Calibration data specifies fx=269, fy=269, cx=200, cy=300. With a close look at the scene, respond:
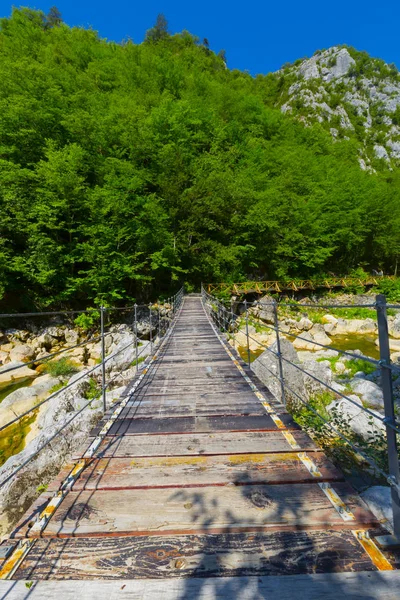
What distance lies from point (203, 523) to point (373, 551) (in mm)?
839

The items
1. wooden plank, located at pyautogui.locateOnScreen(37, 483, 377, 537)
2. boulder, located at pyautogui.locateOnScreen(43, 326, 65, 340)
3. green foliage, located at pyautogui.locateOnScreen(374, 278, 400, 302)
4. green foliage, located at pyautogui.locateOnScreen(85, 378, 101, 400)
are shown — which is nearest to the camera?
wooden plank, located at pyautogui.locateOnScreen(37, 483, 377, 537)

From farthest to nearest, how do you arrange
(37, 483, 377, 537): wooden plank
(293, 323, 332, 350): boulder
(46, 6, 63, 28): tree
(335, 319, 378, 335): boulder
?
(46, 6, 63, 28): tree, (335, 319, 378, 335): boulder, (293, 323, 332, 350): boulder, (37, 483, 377, 537): wooden plank

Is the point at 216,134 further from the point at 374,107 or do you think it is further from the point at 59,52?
the point at 374,107

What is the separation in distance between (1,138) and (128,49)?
3446 cm

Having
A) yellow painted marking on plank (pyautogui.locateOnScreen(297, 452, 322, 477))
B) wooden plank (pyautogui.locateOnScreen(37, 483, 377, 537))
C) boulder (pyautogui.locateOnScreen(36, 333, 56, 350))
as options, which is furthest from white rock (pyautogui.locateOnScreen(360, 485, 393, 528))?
boulder (pyautogui.locateOnScreen(36, 333, 56, 350))

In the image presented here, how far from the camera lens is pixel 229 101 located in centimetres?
3419

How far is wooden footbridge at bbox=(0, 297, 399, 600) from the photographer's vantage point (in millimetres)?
1161

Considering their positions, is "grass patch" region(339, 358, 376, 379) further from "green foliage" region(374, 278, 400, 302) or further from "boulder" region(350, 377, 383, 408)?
"green foliage" region(374, 278, 400, 302)

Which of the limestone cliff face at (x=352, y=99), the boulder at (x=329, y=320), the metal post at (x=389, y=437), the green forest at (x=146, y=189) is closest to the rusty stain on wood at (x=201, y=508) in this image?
the metal post at (x=389, y=437)

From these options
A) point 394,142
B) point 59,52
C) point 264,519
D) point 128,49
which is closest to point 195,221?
point 264,519

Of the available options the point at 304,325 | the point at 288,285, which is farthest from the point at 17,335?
the point at 288,285

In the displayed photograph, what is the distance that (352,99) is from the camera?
64.3 m

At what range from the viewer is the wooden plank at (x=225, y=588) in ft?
3.60

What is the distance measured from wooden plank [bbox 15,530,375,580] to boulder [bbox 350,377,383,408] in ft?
16.9
